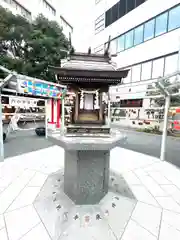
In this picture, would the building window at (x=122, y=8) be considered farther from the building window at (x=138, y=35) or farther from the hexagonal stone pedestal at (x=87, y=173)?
the hexagonal stone pedestal at (x=87, y=173)

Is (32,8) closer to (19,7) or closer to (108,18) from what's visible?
(19,7)

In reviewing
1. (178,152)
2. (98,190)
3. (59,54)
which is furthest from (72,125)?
(59,54)

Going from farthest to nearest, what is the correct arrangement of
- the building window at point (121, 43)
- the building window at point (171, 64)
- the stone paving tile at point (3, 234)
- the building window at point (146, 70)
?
the building window at point (121, 43) < the building window at point (146, 70) < the building window at point (171, 64) < the stone paving tile at point (3, 234)

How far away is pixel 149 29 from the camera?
1010 cm

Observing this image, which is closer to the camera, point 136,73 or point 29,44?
point 29,44

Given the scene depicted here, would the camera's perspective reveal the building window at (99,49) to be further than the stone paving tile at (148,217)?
Yes

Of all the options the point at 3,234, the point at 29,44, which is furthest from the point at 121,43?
the point at 3,234

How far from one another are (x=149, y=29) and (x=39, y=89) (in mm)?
9726

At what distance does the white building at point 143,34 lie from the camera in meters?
8.86

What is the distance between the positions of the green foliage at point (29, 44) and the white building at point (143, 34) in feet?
14.6

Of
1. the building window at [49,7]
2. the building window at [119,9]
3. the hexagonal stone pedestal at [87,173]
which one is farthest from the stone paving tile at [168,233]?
the building window at [49,7]

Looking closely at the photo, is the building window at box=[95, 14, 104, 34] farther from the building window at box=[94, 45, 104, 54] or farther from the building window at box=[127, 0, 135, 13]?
the building window at box=[127, 0, 135, 13]

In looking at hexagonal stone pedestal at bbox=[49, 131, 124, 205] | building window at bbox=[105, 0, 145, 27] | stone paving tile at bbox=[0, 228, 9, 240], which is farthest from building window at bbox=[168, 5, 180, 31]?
stone paving tile at bbox=[0, 228, 9, 240]

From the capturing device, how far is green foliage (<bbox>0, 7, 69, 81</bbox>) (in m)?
10.3
